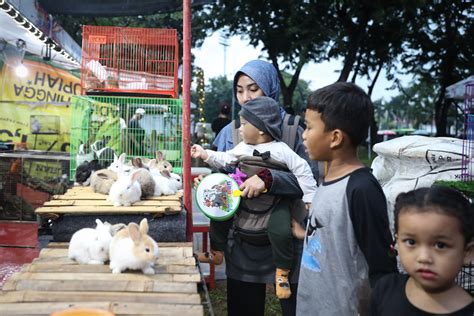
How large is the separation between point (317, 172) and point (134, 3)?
8.21 feet

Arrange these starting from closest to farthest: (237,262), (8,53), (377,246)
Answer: (377,246) < (237,262) < (8,53)

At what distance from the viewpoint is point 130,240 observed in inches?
83.0

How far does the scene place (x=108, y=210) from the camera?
2.56 meters

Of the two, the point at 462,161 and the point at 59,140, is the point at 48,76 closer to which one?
the point at 59,140

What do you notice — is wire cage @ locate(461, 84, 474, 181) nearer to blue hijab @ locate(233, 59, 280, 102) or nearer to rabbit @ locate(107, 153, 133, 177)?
blue hijab @ locate(233, 59, 280, 102)

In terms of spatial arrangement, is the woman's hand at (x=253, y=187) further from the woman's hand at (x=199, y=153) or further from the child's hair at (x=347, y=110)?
the child's hair at (x=347, y=110)

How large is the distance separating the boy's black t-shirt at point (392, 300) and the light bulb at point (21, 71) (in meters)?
7.89

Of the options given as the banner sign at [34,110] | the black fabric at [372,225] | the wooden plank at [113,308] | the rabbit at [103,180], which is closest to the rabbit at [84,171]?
the rabbit at [103,180]

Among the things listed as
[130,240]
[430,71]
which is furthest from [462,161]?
[430,71]

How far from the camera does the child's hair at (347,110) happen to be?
2.03 m

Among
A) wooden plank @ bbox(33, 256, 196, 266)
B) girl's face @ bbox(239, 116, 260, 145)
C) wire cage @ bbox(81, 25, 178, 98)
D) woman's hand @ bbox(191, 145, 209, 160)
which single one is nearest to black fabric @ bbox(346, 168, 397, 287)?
wooden plank @ bbox(33, 256, 196, 266)

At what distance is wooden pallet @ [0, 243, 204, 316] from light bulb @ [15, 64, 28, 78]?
6932mm

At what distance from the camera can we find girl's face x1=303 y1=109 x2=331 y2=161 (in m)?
2.07

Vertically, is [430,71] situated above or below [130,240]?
above
